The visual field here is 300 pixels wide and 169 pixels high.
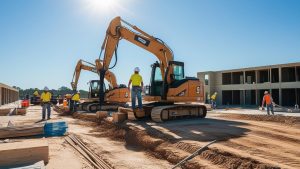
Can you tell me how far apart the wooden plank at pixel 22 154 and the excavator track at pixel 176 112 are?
6.75 m

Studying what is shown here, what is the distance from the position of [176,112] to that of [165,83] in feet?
5.09

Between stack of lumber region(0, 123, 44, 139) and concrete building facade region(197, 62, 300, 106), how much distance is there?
25333 mm

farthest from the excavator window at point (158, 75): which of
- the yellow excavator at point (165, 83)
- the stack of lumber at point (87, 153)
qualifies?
the stack of lumber at point (87, 153)

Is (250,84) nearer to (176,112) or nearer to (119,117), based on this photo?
(176,112)

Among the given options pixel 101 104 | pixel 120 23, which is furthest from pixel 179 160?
pixel 101 104

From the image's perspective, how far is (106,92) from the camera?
923 inches

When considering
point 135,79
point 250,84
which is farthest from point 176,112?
point 250,84

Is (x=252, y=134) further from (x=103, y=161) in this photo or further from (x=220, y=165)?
(x=103, y=161)

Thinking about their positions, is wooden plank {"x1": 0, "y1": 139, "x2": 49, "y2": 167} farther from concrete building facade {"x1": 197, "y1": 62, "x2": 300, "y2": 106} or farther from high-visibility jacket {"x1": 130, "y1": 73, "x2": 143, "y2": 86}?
concrete building facade {"x1": 197, "y1": 62, "x2": 300, "y2": 106}

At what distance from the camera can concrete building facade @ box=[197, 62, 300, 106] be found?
101 ft

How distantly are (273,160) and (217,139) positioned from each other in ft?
8.00

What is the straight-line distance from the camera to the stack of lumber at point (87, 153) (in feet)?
23.4

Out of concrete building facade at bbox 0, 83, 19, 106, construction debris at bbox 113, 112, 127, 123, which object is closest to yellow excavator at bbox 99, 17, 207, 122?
construction debris at bbox 113, 112, 127, 123

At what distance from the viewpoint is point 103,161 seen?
24.9ft
